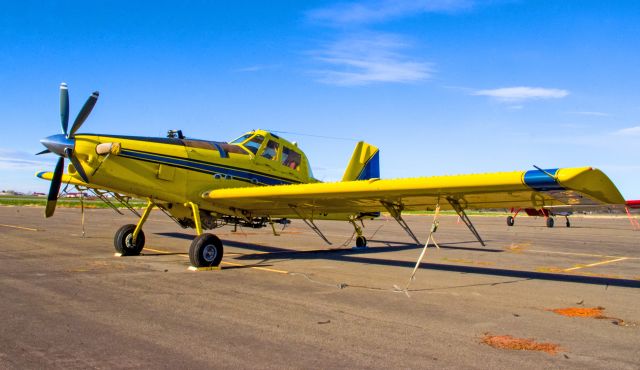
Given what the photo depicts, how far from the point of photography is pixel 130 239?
41.8 ft

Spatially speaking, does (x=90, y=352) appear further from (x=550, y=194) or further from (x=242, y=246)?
(x=242, y=246)

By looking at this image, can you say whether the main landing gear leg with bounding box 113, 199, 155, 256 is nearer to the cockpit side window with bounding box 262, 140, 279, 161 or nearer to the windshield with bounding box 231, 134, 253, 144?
the windshield with bounding box 231, 134, 253, 144

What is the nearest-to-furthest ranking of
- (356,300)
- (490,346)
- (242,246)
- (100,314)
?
Result: (490,346)
(100,314)
(356,300)
(242,246)

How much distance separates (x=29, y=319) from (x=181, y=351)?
233 cm

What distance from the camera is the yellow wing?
24.6 feet

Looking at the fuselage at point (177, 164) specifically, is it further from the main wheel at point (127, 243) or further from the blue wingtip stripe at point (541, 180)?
the blue wingtip stripe at point (541, 180)

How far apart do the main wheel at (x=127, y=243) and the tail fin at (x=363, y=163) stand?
722cm

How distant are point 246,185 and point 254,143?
4.09 ft

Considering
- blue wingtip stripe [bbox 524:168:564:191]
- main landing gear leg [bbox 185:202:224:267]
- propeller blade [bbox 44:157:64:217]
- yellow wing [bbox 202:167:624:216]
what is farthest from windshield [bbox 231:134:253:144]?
blue wingtip stripe [bbox 524:168:564:191]

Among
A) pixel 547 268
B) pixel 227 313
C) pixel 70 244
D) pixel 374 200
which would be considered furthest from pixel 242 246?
pixel 227 313

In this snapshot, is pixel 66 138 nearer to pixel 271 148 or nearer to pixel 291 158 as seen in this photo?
pixel 271 148

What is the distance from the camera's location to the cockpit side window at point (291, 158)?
14023 millimetres

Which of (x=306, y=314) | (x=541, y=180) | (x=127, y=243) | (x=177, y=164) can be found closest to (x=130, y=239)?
(x=127, y=243)

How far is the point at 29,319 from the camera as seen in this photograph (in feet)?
18.8
